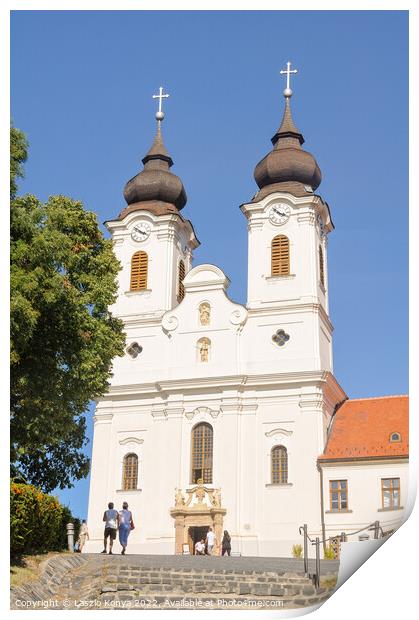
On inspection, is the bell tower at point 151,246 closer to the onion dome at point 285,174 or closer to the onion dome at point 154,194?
the onion dome at point 154,194

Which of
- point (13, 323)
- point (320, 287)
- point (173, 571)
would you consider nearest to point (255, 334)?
point (320, 287)

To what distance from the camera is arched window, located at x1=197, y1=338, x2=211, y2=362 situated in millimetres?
23859

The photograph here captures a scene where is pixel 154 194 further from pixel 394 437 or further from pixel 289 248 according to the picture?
pixel 394 437

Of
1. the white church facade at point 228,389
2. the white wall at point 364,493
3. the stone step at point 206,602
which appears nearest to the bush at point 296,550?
the white church facade at point 228,389

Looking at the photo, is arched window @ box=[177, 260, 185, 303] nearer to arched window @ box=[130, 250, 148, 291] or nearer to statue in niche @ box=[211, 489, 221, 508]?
arched window @ box=[130, 250, 148, 291]

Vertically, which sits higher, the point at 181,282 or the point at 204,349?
the point at 181,282

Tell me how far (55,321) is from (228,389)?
1242 cm

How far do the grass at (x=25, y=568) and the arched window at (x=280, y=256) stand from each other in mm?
14071

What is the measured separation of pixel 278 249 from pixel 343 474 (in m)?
6.78

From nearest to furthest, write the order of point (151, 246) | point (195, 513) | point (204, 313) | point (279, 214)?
point (195, 513)
point (204, 313)
point (279, 214)
point (151, 246)

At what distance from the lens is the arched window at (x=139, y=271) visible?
2539cm

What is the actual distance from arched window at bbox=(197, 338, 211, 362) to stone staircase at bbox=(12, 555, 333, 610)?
12.1 metres

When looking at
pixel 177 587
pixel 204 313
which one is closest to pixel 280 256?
pixel 204 313

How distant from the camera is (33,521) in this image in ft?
39.9
